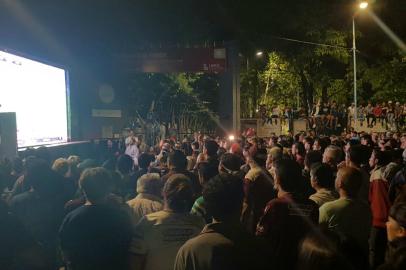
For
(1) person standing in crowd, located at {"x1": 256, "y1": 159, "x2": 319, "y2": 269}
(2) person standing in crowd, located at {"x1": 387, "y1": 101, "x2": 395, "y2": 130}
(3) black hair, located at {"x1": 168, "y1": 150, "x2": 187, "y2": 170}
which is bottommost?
(1) person standing in crowd, located at {"x1": 256, "y1": 159, "x2": 319, "y2": 269}

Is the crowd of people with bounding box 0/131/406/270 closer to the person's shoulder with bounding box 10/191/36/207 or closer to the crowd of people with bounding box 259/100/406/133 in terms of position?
the person's shoulder with bounding box 10/191/36/207

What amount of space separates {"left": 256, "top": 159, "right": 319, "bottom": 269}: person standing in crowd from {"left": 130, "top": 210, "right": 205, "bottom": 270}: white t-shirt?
1.92 feet

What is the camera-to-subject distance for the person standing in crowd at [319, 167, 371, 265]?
3.97 m

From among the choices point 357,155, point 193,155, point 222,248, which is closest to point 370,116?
point 193,155

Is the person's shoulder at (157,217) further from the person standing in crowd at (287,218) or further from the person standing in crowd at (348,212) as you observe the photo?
the person standing in crowd at (348,212)

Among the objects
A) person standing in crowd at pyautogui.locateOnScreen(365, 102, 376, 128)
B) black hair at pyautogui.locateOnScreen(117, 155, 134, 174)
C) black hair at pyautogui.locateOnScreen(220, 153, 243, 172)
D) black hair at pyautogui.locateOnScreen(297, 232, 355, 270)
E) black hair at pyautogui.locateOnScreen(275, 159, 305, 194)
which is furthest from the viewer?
person standing in crowd at pyautogui.locateOnScreen(365, 102, 376, 128)

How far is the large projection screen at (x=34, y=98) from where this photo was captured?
11.3 metres

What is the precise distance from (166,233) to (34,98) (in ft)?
35.1

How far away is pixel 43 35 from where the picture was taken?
52.1 ft

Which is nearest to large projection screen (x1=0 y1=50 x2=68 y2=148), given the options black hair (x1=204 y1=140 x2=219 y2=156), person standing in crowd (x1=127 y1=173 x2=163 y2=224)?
black hair (x1=204 y1=140 x2=219 y2=156)

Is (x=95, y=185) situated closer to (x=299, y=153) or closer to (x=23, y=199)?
(x=23, y=199)

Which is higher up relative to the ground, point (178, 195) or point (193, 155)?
point (178, 195)

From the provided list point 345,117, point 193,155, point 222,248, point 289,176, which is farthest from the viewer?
point 345,117

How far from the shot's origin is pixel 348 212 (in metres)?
4.02
